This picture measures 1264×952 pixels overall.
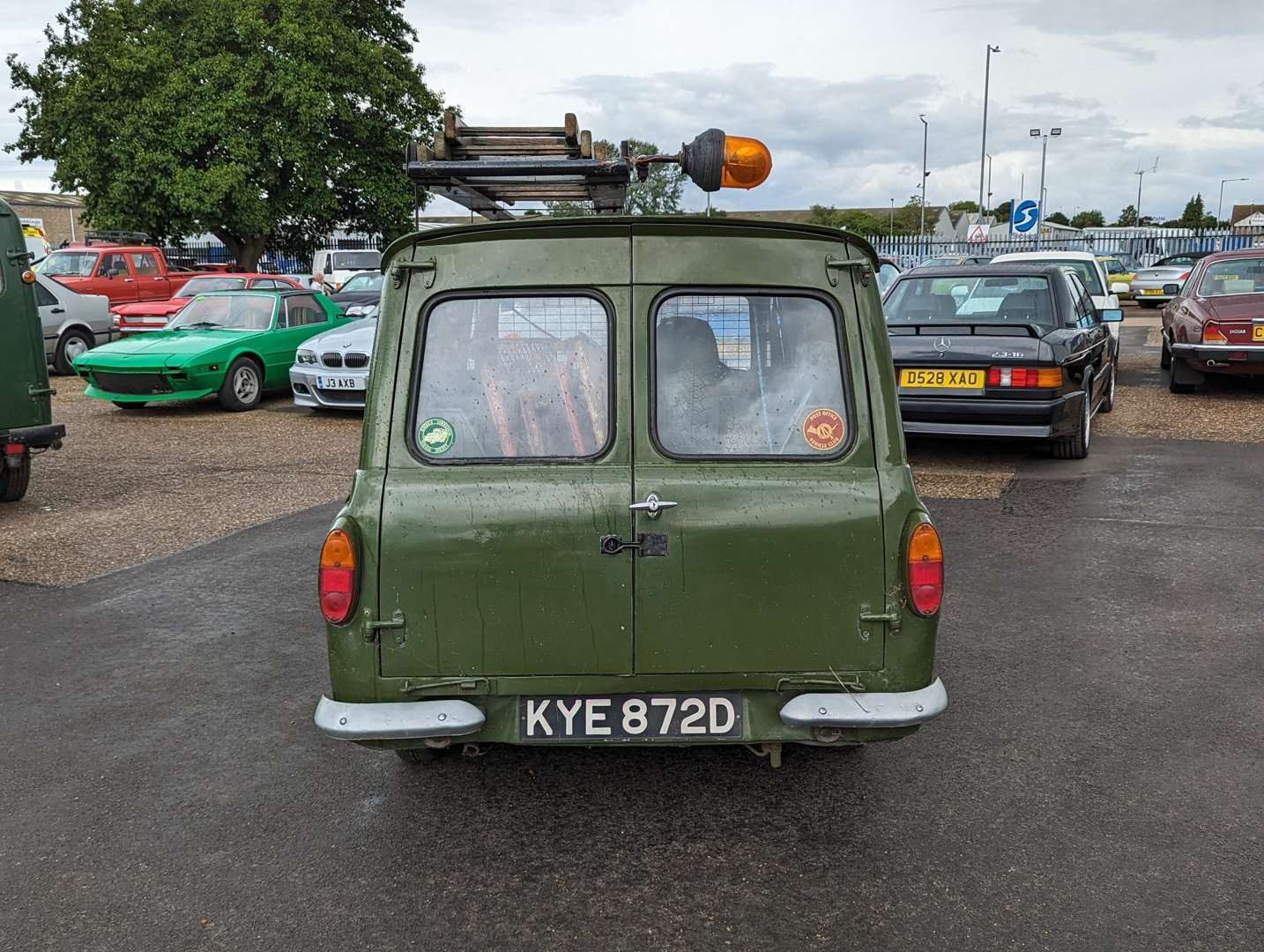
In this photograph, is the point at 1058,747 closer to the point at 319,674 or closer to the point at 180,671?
the point at 319,674

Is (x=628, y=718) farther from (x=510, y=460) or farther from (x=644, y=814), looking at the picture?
(x=510, y=460)

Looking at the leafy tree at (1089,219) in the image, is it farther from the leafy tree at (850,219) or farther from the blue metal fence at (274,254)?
the blue metal fence at (274,254)

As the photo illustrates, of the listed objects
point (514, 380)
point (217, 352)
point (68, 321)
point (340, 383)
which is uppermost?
point (514, 380)

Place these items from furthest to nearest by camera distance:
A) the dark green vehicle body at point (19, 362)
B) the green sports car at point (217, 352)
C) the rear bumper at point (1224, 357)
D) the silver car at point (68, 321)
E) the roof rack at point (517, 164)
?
the silver car at point (68, 321), the green sports car at point (217, 352), the rear bumper at point (1224, 357), the dark green vehicle body at point (19, 362), the roof rack at point (517, 164)

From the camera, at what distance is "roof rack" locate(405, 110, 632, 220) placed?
4.38 meters

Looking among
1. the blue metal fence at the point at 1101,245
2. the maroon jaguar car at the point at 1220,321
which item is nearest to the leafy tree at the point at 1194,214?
the blue metal fence at the point at 1101,245

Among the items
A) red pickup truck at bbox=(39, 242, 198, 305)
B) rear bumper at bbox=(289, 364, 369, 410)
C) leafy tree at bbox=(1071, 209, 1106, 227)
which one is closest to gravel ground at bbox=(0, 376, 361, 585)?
rear bumper at bbox=(289, 364, 369, 410)

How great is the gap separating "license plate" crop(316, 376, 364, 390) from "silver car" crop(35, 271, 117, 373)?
684 cm

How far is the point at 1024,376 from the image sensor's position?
28.3 feet

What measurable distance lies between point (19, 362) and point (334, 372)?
5000 mm

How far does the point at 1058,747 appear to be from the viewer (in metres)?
3.99

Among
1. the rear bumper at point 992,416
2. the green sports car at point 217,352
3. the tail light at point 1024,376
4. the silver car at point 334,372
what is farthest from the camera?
the green sports car at point 217,352

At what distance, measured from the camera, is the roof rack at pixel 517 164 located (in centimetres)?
438

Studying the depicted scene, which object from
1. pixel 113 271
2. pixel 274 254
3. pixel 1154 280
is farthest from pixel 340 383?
pixel 274 254
